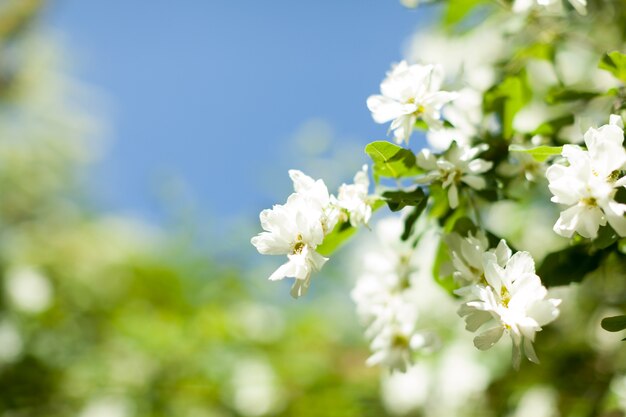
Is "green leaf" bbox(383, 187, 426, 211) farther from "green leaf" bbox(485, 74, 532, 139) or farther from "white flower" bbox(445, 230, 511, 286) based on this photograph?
"green leaf" bbox(485, 74, 532, 139)

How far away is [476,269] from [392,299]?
0.19 m

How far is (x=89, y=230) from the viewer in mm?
4211

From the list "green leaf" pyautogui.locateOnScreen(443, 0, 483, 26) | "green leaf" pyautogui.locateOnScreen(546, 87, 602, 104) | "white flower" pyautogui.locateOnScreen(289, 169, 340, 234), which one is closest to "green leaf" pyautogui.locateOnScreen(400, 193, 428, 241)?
"white flower" pyautogui.locateOnScreen(289, 169, 340, 234)

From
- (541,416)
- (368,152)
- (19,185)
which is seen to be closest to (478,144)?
(368,152)

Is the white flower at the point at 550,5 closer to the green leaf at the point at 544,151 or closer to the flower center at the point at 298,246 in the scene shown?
the green leaf at the point at 544,151

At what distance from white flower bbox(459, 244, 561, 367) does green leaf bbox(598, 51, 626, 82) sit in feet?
0.84

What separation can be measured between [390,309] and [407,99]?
0.26m

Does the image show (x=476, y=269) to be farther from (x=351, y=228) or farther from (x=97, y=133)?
(x=97, y=133)

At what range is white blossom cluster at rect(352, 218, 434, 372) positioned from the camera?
2.46 feet

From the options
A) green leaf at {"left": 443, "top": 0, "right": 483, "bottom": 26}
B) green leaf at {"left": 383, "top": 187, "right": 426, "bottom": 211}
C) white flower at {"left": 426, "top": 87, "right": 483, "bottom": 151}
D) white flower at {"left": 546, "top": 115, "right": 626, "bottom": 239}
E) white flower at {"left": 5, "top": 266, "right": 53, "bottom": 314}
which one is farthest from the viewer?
white flower at {"left": 5, "top": 266, "right": 53, "bottom": 314}

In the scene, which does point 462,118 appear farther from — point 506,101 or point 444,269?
point 444,269

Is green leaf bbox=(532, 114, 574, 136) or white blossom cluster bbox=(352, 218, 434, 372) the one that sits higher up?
white blossom cluster bbox=(352, 218, 434, 372)

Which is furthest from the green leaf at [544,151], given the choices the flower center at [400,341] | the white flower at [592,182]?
the flower center at [400,341]

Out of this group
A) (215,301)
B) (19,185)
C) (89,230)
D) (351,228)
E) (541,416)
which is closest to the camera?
(351,228)
